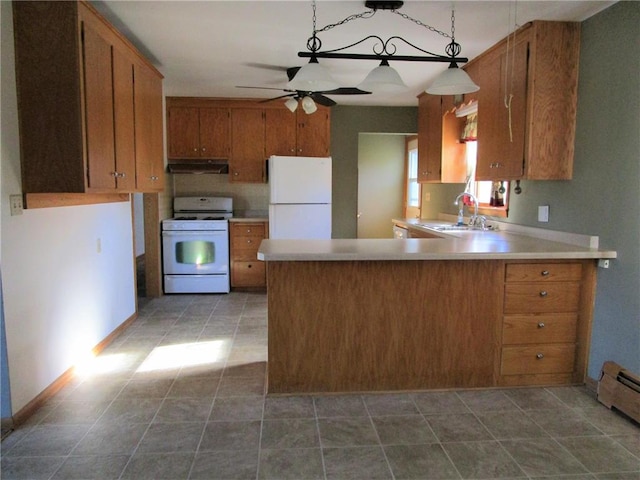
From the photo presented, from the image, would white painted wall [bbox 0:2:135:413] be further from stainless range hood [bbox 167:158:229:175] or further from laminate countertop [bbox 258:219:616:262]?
stainless range hood [bbox 167:158:229:175]

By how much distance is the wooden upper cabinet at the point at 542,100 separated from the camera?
294 cm

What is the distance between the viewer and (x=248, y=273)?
5.60 m

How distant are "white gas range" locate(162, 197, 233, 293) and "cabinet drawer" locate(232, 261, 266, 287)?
12cm

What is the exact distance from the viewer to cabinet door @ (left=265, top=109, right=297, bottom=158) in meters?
5.68

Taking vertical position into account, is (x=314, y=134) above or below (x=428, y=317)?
above

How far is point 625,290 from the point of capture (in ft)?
8.67

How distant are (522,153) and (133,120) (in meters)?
2.78

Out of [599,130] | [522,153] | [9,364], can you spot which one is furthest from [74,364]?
[599,130]

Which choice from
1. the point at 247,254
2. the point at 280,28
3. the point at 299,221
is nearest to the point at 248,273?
the point at 247,254

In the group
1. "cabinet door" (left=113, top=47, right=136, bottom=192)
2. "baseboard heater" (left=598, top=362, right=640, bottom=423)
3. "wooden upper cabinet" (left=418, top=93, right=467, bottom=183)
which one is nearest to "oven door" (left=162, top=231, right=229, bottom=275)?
"cabinet door" (left=113, top=47, right=136, bottom=192)

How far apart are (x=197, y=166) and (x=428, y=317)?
3.81 metres

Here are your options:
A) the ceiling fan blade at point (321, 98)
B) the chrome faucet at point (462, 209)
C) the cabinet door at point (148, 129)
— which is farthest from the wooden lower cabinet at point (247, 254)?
Answer: the chrome faucet at point (462, 209)

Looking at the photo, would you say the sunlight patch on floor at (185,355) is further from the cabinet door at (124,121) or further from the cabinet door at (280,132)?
the cabinet door at (280,132)

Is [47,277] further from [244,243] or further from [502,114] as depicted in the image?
[502,114]
